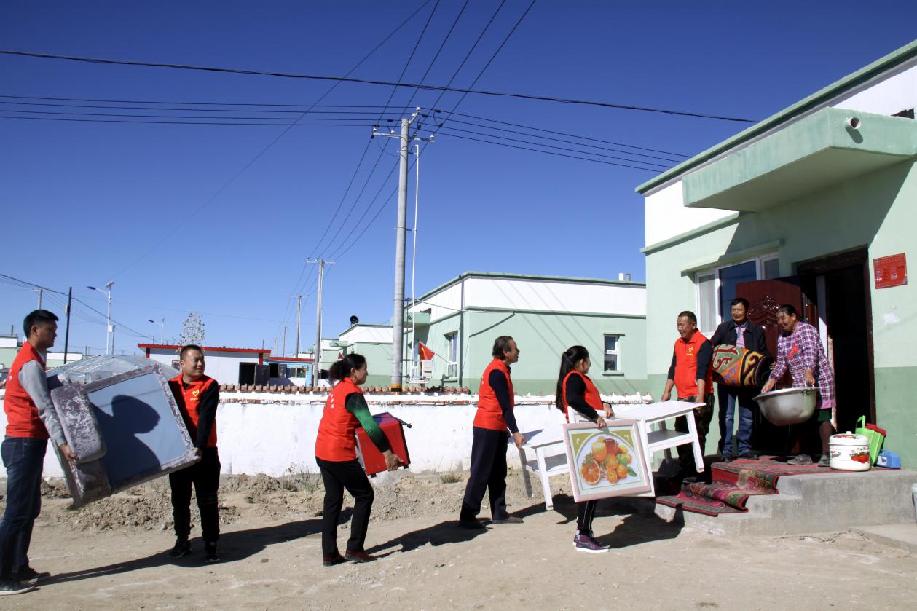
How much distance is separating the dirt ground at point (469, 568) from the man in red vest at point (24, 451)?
11.1 inches

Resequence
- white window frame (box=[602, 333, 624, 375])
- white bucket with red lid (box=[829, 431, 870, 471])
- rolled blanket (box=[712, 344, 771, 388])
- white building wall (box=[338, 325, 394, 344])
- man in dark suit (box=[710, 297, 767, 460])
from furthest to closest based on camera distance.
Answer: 1. white building wall (box=[338, 325, 394, 344])
2. white window frame (box=[602, 333, 624, 375])
3. man in dark suit (box=[710, 297, 767, 460])
4. rolled blanket (box=[712, 344, 771, 388])
5. white bucket with red lid (box=[829, 431, 870, 471])

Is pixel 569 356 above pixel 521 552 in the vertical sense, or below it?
above

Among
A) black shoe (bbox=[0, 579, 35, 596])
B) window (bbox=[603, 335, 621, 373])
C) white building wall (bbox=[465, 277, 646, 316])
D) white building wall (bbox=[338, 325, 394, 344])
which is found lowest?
black shoe (bbox=[0, 579, 35, 596])

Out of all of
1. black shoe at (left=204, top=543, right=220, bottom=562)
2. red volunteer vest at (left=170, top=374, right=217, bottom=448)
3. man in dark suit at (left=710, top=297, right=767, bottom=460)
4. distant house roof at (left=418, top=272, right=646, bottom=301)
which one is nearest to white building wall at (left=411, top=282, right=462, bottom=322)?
distant house roof at (left=418, top=272, right=646, bottom=301)

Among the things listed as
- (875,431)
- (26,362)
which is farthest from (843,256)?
(26,362)

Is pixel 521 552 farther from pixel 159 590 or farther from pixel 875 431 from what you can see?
pixel 875 431

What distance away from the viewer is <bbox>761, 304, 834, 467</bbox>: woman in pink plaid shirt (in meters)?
7.02

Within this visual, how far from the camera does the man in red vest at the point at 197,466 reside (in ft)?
20.1

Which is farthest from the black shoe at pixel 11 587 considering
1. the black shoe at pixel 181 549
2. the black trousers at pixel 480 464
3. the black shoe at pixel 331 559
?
the black trousers at pixel 480 464

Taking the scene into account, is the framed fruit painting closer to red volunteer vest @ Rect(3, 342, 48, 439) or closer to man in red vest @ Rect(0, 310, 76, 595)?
man in red vest @ Rect(0, 310, 76, 595)

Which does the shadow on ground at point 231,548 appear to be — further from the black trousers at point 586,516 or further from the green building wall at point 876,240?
the green building wall at point 876,240

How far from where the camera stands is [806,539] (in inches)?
238

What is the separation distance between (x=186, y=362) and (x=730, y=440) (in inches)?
229

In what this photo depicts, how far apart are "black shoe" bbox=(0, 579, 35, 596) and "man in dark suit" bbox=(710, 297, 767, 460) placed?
21.8 ft
